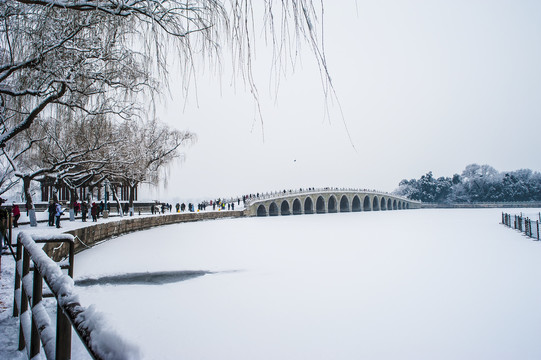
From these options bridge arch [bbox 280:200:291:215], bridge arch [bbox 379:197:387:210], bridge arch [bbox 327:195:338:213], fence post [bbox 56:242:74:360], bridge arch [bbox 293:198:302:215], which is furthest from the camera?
bridge arch [bbox 379:197:387:210]

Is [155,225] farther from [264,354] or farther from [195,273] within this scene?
[264,354]

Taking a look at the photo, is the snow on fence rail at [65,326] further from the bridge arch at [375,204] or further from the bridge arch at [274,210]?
the bridge arch at [375,204]

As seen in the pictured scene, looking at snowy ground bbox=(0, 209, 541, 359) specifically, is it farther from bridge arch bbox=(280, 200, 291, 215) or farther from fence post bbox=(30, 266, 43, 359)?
bridge arch bbox=(280, 200, 291, 215)

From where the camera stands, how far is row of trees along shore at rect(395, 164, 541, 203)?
2995 inches

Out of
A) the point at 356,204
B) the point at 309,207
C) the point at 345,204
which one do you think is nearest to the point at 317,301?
the point at 309,207

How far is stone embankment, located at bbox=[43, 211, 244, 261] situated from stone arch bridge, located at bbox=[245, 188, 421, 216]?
39.6 feet

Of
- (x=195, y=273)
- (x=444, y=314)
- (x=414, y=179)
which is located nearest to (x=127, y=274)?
(x=195, y=273)

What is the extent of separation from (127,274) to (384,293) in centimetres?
687

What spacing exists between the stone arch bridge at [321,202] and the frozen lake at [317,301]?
3001cm

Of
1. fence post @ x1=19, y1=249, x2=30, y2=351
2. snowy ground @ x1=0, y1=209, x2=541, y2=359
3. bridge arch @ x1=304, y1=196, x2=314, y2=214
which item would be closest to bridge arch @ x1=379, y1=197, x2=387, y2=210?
bridge arch @ x1=304, y1=196, x2=314, y2=214

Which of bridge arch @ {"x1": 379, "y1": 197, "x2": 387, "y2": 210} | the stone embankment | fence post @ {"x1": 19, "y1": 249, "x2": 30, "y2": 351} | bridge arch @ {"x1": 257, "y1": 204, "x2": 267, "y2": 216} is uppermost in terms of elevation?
fence post @ {"x1": 19, "y1": 249, "x2": 30, "y2": 351}

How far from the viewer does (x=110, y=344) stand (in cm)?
75

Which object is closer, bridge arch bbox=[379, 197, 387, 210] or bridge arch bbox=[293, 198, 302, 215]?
bridge arch bbox=[293, 198, 302, 215]

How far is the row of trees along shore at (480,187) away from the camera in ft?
250
